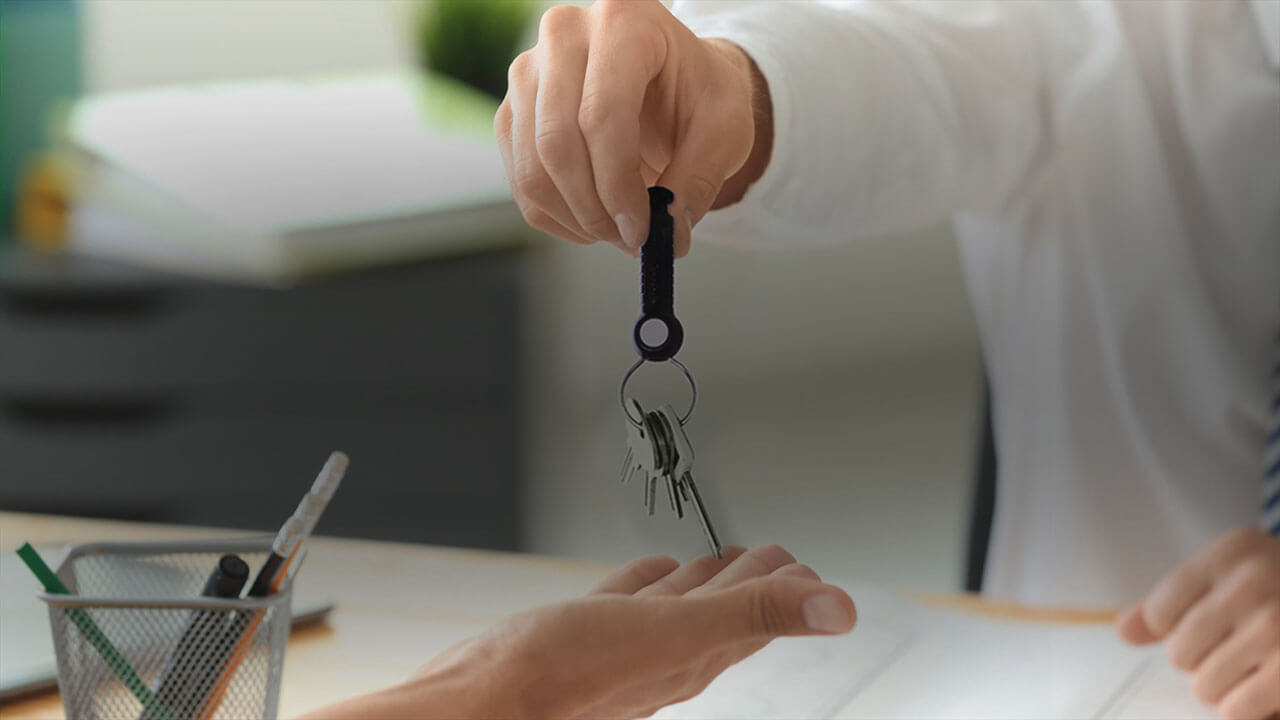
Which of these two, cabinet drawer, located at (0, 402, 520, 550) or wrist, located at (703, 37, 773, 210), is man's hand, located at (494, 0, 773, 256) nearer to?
wrist, located at (703, 37, 773, 210)

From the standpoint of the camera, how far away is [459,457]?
1.21 metres

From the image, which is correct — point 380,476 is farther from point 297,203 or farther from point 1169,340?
point 1169,340

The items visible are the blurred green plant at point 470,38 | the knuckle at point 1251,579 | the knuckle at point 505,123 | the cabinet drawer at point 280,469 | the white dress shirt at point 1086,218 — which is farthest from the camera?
the cabinet drawer at point 280,469

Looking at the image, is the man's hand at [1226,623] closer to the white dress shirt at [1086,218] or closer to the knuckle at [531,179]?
the white dress shirt at [1086,218]

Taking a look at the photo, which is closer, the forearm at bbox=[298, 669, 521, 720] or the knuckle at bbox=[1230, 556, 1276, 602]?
the forearm at bbox=[298, 669, 521, 720]

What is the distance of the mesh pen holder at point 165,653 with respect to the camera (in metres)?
0.31

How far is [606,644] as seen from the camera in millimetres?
272

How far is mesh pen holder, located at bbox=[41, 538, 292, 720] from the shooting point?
1.02ft

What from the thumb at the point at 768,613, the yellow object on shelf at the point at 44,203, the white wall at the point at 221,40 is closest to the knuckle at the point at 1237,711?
the thumb at the point at 768,613

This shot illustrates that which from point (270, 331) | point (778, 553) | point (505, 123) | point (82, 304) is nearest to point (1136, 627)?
point (778, 553)

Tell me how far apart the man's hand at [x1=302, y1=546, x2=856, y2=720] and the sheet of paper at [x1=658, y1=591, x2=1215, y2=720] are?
6.0 inches

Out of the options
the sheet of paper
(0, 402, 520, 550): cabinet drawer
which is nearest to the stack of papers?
(0, 402, 520, 550): cabinet drawer

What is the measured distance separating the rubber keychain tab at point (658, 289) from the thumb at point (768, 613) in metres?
0.07

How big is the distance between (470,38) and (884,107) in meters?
0.62
